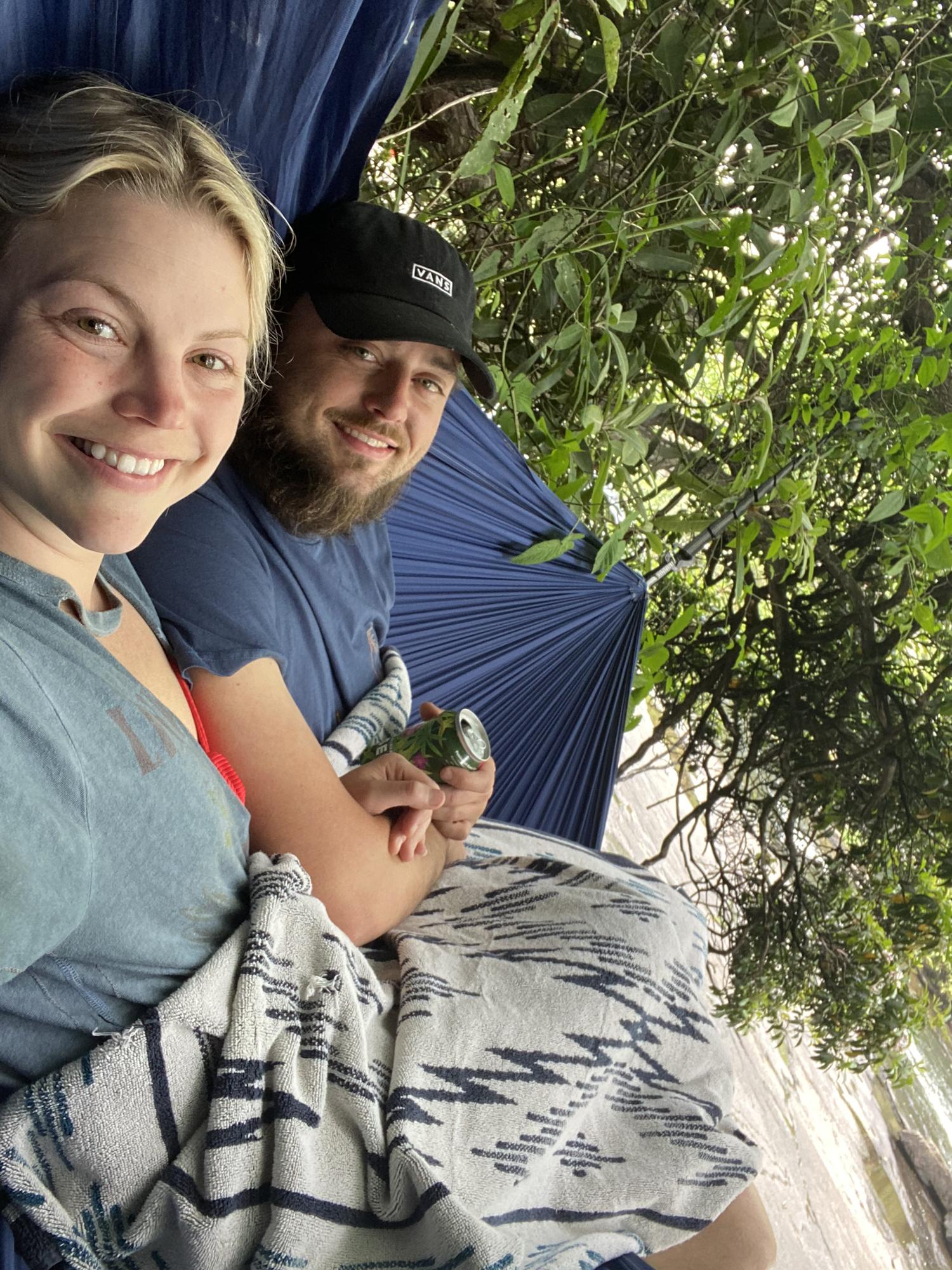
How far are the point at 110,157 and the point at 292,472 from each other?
1.63 ft

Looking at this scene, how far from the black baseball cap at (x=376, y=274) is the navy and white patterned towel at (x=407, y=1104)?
59 centimetres

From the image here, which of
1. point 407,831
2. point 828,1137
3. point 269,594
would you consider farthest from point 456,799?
point 828,1137

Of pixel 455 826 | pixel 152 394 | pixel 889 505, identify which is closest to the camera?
pixel 152 394

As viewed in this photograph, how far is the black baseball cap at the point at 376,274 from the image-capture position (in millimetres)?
1104

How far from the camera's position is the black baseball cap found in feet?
3.62

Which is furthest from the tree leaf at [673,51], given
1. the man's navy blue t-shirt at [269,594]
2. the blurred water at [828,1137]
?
the blurred water at [828,1137]

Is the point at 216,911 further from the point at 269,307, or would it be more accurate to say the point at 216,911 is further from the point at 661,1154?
the point at 269,307

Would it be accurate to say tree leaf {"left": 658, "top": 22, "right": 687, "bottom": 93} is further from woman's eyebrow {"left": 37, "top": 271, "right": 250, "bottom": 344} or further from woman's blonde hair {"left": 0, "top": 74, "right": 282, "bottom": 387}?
woman's eyebrow {"left": 37, "top": 271, "right": 250, "bottom": 344}

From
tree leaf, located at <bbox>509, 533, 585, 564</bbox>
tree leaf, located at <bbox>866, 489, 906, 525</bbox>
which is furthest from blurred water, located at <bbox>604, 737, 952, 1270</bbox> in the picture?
tree leaf, located at <bbox>509, 533, 585, 564</bbox>

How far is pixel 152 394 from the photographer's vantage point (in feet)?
2.24

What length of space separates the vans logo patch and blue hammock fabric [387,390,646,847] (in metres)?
0.18

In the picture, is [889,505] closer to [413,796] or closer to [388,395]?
[388,395]

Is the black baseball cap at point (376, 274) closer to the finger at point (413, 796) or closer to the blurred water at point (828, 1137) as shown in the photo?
the finger at point (413, 796)

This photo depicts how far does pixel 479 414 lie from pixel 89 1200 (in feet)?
3.17
